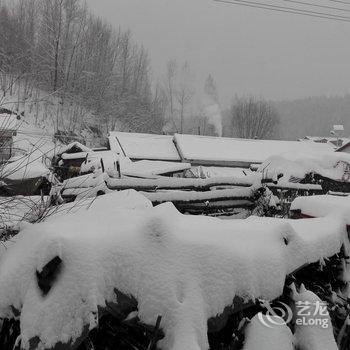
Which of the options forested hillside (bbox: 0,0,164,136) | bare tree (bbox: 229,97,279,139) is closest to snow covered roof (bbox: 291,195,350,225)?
forested hillside (bbox: 0,0,164,136)

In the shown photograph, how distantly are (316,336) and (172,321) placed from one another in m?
0.83

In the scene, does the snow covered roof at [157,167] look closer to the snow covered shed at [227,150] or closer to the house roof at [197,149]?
the house roof at [197,149]

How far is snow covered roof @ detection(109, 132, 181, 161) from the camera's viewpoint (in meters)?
26.8

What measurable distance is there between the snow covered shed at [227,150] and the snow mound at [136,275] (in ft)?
79.7

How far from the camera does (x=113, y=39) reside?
58312 mm

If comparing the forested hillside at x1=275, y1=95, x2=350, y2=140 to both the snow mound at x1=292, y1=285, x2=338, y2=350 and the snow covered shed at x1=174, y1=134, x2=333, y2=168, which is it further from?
the snow mound at x1=292, y1=285, x2=338, y2=350

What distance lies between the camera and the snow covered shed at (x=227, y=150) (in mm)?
26469

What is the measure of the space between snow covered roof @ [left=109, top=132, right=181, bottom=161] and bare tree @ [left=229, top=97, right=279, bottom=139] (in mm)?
35848

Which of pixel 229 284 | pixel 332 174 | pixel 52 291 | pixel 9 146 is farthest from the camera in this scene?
pixel 332 174

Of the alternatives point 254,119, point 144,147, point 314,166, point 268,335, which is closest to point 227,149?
point 144,147

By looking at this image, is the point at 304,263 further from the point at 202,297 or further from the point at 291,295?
the point at 202,297

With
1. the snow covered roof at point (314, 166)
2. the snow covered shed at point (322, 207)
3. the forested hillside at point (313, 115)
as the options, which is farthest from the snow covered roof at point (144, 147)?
the forested hillside at point (313, 115)

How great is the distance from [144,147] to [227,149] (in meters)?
6.07

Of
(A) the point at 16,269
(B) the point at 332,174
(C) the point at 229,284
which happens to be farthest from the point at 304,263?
(B) the point at 332,174
